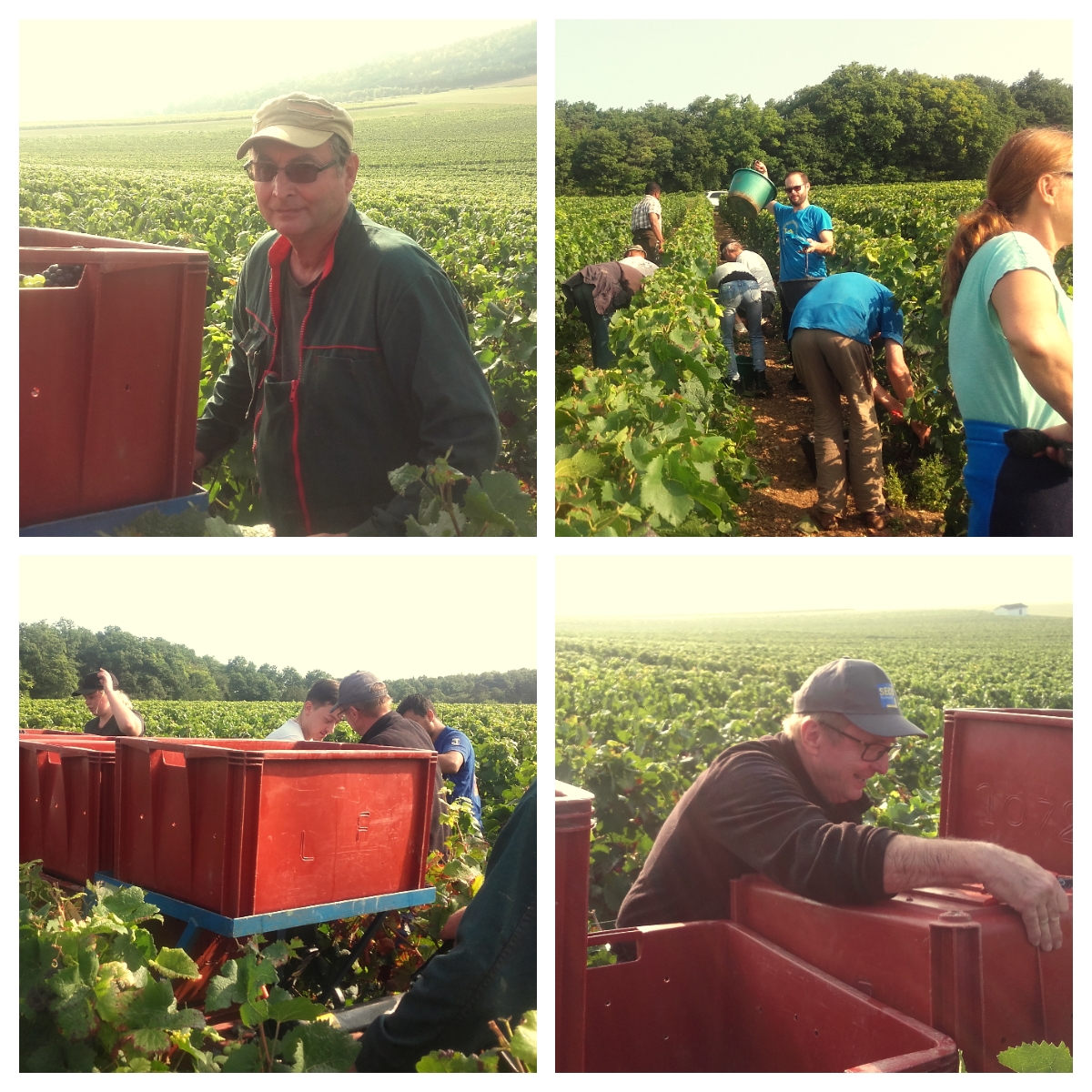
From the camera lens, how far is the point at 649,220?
8.25 feet

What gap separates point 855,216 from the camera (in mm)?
2570

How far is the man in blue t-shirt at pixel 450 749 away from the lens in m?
2.43

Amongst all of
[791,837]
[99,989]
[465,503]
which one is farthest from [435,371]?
[99,989]

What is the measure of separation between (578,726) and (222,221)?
5.37 ft

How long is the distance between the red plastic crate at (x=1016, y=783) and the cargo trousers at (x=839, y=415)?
61 cm

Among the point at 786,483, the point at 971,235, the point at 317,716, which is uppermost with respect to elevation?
the point at 971,235

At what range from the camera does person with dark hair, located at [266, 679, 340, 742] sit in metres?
2.39

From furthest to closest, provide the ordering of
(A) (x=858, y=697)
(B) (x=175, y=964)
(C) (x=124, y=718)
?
1. (C) (x=124, y=718)
2. (A) (x=858, y=697)
3. (B) (x=175, y=964)

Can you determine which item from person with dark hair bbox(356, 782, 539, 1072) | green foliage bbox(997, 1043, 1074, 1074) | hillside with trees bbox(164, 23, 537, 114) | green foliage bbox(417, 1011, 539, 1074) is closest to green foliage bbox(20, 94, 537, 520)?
hillside with trees bbox(164, 23, 537, 114)

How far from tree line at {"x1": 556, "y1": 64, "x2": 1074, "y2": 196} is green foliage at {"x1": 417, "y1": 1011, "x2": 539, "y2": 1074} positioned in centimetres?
204

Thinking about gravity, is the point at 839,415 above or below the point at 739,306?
below

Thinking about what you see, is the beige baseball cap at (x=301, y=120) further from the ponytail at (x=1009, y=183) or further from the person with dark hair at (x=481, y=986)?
the person with dark hair at (x=481, y=986)

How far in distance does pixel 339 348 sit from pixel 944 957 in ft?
6.26

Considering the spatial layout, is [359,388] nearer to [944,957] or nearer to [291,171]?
Result: [291,171]
